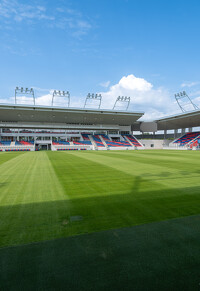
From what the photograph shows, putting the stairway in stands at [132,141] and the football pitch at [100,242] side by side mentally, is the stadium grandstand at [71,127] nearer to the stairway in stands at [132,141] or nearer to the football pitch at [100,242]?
the stairway in stands at [132,141]

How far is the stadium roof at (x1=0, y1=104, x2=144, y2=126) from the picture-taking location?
1805 inches

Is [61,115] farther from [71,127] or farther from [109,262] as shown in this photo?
[109,262]

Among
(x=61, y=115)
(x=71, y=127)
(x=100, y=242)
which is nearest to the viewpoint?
(x=100, y=242)

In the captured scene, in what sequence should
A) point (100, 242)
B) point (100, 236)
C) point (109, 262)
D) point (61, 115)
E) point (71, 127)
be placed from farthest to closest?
point (71, 127), point (61, 115), point (100, 236), point (100, 242), point (109, 262)

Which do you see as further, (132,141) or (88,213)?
(132,141)

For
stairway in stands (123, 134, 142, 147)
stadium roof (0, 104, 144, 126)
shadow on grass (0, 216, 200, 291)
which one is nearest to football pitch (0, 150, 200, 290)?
shadow on grass (0, 216, 200, 291)

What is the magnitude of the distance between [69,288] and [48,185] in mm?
5511

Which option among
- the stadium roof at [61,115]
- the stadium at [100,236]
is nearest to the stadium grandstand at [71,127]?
the stadium roof at [61,115]

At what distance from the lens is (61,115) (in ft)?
166

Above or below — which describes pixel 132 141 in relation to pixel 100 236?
above

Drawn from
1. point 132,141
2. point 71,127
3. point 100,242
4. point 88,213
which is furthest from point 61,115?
point 100,242

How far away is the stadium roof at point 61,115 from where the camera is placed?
150 ft

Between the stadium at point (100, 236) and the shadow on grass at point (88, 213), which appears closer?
the stadium at point (100, 236)

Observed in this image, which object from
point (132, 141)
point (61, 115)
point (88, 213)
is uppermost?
point (61, 115)
